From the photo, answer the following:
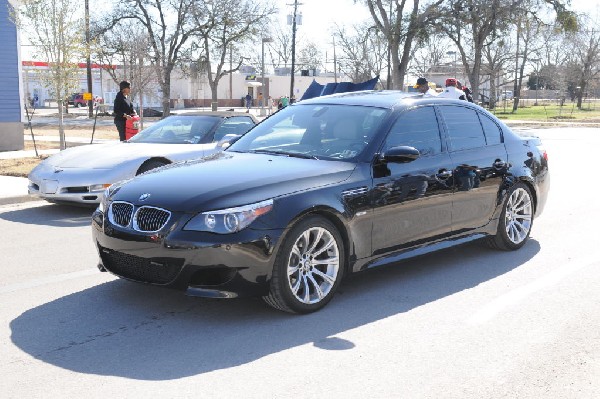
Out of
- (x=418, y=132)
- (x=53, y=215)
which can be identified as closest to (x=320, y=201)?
(x=418, y=132)

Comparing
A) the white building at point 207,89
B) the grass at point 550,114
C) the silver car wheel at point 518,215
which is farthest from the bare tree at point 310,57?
the silver car wheel at point 518,215

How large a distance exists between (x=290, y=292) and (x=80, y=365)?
1.49 meters

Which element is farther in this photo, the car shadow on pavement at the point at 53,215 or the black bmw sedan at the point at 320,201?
the car shadow on pavement at the point at 53,215

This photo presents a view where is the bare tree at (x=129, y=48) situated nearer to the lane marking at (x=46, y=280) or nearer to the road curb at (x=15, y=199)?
the road curb at (x=15, y=199)

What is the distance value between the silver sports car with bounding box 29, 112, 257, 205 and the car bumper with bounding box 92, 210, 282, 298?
3868mm

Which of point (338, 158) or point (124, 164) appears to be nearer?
point (338, 158)

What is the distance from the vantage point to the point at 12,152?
18.7m

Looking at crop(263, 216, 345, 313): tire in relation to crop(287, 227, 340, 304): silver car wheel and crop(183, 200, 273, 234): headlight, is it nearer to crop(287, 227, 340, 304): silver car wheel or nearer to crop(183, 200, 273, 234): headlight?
crop(287, 227, 340, 304): silver car wheel

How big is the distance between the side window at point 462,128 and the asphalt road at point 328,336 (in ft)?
3.75

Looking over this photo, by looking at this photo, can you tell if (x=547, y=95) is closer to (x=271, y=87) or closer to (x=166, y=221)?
(x=271, y=87)

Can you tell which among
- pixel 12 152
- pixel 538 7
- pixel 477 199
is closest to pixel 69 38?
pixel 12 152

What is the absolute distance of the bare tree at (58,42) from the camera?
682 inches

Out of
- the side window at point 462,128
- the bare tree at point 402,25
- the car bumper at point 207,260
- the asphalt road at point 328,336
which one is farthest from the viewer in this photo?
the bare tree at point 402,25

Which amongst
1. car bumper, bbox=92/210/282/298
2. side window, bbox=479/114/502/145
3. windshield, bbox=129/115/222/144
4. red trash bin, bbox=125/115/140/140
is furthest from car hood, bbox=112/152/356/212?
red trash bin, bbox=125/115/140/140
